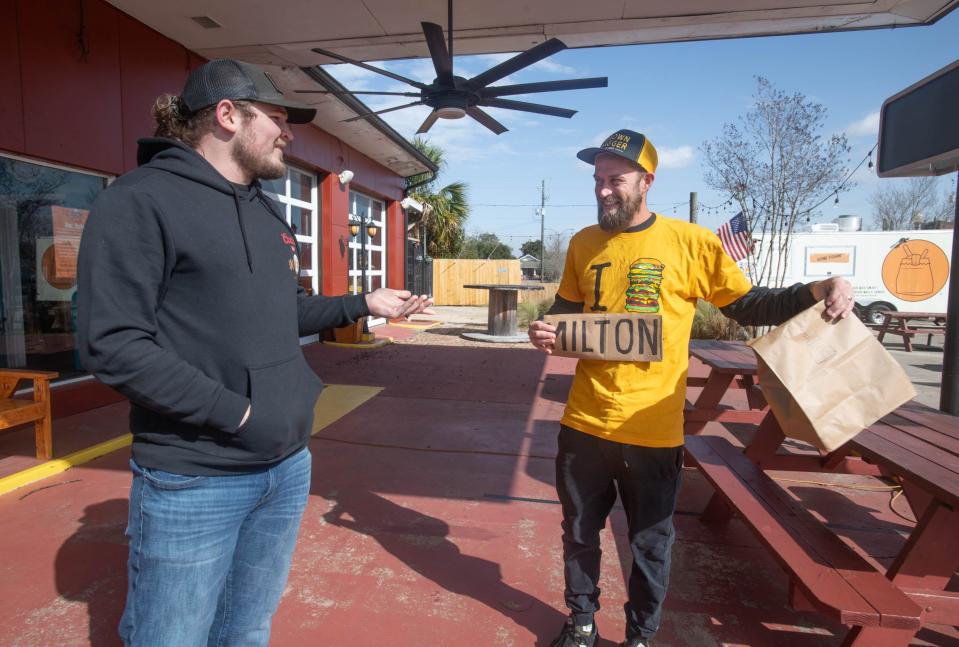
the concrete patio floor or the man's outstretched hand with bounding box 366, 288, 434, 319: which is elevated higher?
the man's outstretched hand with bounding box 366, 288, 434, 319

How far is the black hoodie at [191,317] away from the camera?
1.28 meters

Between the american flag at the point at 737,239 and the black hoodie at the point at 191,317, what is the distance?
475 inches

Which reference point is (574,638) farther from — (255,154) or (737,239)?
(737,239)

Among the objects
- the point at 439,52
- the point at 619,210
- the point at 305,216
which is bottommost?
the point at 619,210

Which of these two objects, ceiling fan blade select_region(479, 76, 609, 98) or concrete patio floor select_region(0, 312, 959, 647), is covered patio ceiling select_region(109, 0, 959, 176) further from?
concrete patio floor select_region(0, 312, 959, 647)

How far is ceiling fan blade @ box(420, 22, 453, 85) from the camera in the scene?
5.41 meters

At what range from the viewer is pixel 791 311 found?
2.19 metres

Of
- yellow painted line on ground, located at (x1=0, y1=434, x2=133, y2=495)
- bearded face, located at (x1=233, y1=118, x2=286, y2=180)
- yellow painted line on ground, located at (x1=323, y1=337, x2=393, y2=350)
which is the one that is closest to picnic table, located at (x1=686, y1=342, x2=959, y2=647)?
bearded face, located at (x1=233, y1=118, x2=286, y2=180)

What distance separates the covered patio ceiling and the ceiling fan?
344 millimetres

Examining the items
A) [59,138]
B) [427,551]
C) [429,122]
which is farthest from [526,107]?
[427,551]

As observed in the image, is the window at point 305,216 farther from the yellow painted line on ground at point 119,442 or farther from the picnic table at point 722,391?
the picnic table at point 722,391

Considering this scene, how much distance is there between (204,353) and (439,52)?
5221 millimetres

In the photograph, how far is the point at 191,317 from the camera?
4.68ft

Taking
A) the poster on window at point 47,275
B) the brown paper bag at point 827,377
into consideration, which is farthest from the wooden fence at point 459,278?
the brown paper bag at point 827,377
